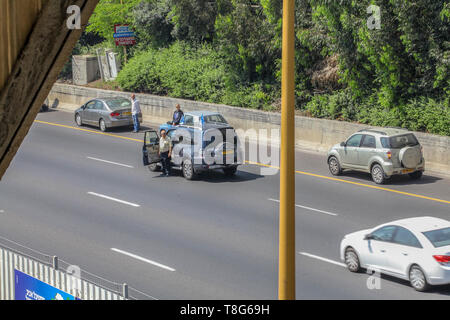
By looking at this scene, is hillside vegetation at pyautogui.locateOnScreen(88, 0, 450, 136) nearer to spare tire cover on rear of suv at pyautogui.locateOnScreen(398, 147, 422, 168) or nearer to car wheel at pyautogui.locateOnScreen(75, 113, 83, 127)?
spare tire cover on rear of suv at pyautogui.locateOnScreen(398, 147, 422, 168)

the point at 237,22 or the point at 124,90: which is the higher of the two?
the point at 237,22

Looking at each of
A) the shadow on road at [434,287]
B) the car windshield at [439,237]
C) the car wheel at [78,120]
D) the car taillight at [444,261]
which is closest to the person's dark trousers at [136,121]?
the car wheel at [78,120]

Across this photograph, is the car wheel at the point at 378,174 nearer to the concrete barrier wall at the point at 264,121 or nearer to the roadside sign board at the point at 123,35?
the concrete barrier wall at the point at 264,121

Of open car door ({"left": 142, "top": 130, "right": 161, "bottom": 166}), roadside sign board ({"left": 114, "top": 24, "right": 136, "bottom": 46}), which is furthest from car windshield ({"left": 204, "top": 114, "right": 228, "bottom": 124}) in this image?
roadside sign board ({"left": 114, "top": 24, "right": 136, "bottom": 46})

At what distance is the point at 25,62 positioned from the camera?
1.78m

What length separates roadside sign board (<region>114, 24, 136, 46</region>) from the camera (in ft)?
130

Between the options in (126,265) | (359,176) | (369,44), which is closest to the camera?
(126,265)

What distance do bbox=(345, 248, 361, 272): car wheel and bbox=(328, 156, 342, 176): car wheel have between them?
8.55m

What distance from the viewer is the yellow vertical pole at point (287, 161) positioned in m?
8.16

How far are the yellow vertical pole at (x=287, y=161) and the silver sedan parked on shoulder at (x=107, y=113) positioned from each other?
23261 mm

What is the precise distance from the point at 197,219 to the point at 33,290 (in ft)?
26.4

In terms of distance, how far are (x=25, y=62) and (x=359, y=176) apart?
21.5 metres
